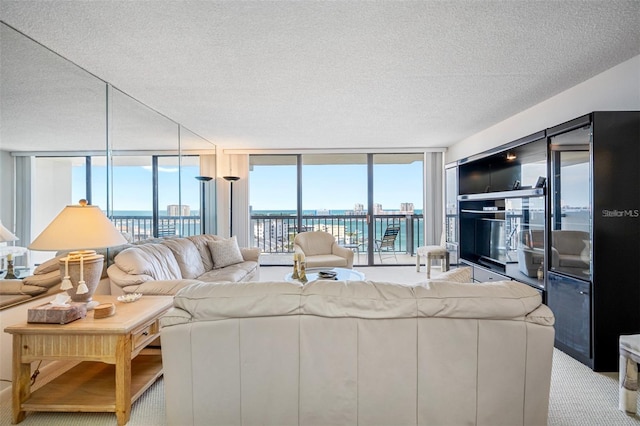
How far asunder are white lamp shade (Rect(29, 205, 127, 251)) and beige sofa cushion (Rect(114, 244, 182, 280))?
2.39 feet

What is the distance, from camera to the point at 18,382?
1678 millimetres

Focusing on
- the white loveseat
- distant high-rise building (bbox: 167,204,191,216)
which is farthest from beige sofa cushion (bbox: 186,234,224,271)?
the white loveseat

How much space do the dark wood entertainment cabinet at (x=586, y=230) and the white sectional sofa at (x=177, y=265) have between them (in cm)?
312

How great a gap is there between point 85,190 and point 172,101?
4.20ft

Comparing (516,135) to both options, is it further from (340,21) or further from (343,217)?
(343,217)

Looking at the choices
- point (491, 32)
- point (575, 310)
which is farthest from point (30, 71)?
point (575, 310)

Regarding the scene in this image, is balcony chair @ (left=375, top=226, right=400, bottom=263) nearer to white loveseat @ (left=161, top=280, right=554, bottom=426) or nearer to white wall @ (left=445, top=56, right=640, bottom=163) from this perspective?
white wall @ (left=445, top=56, right=640, bottom=163)

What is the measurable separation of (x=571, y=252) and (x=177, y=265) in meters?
3.74

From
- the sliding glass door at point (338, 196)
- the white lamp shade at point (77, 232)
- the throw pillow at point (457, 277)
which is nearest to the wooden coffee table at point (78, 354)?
the white lamp shade at point (77, 232)

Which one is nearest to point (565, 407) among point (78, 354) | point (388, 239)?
point (78, 354)

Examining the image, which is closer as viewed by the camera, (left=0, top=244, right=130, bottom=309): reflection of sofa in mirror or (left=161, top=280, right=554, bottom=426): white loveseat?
(left=161, top=280, right=554, bottom=426): white loveseat

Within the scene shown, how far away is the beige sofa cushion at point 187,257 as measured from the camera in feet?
11.1

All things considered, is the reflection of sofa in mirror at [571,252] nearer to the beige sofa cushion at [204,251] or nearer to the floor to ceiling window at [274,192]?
the beige sofa cushion at [204,251]

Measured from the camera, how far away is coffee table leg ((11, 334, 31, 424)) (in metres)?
1.66
